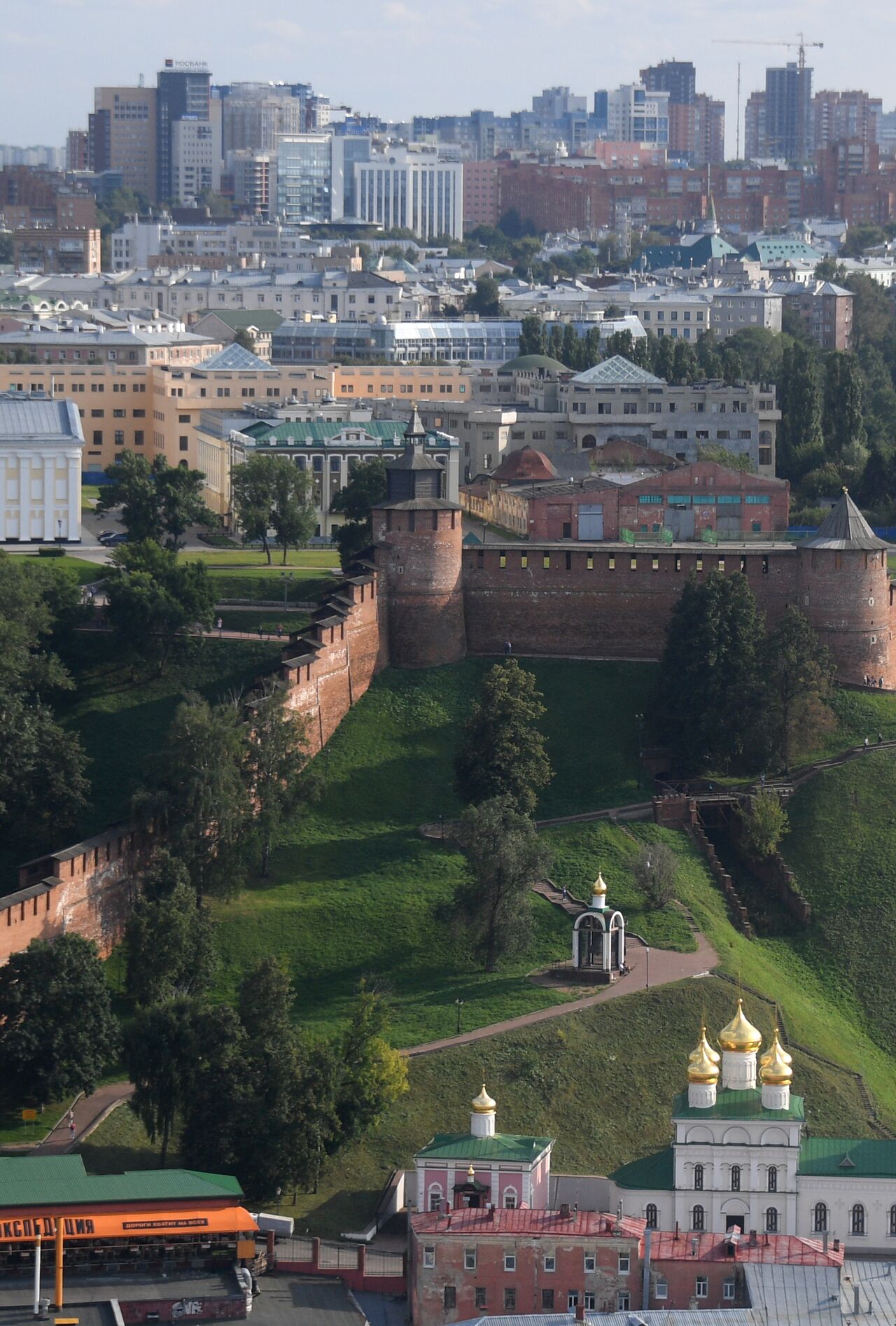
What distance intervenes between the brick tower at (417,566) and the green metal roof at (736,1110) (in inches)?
934

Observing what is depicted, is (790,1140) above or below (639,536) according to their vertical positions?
below

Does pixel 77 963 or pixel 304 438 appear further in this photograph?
pixel 304 438

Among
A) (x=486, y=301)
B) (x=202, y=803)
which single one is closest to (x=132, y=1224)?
(x=202, y=803)

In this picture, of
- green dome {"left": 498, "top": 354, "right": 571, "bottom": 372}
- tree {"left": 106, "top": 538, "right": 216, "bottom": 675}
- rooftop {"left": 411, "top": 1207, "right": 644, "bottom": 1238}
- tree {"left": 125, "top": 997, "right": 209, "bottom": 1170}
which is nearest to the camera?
rooftop {"left": 411, "top": 1207, "right": 644, "bottom": 1238}

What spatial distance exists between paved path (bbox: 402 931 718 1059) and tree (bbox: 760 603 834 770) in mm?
8829

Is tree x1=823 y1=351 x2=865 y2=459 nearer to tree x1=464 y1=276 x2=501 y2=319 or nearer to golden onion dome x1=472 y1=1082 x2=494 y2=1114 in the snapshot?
tree x1=464 y1=276 x2=501 y2=319

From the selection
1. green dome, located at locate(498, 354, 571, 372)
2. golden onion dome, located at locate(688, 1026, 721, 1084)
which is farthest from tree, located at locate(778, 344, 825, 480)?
golden onion dome, located at locate(688, 1026, 721, 1084)

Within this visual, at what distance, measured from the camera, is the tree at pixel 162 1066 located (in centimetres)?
5981

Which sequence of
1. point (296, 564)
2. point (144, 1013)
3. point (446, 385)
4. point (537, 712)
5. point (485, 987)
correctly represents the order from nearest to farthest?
point (144, 1013), point (485, 987), point (537, 712), point (296, 564), point (446, 385)

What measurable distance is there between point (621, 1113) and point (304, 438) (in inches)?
1822

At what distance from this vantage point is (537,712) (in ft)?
246

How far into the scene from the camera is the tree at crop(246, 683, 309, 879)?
7138cm

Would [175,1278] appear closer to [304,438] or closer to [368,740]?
[368,740]

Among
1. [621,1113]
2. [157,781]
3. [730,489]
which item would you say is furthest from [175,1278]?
[730,489]
